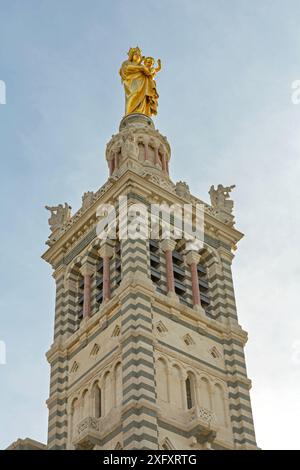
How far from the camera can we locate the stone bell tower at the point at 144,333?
117 feet

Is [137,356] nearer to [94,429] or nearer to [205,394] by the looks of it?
[94,429]

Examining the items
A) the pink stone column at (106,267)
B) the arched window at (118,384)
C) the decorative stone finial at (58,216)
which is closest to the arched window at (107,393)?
the arched window at (118,384)

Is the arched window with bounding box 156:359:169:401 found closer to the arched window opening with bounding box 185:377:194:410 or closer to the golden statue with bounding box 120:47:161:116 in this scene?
the arched window opening with bounding box 185:377:194:410

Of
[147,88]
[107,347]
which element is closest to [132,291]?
[107,347]

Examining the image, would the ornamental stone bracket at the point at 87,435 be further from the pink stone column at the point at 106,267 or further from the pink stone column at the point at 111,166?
the pink stone column at the point at 111,166

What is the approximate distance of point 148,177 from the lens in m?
43.5

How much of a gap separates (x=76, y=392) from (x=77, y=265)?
6.87m

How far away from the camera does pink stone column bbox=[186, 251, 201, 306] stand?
41219 millimetres

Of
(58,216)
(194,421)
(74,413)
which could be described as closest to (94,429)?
(74,413)

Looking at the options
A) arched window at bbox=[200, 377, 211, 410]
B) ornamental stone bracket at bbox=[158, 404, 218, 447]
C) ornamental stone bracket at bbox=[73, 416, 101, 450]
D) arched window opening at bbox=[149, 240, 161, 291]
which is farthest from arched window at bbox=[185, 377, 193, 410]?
arched window opening at bbox=[149, 240, 161, 291]

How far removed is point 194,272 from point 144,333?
614cm

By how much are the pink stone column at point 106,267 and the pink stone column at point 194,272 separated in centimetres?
336

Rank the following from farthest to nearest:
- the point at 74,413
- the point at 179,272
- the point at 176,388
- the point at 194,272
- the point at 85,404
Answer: the point at 194,272
the point at 179,272
the point at 74,413
the point at 85,404
the point at 176,388

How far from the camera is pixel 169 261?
4144 centimetres
